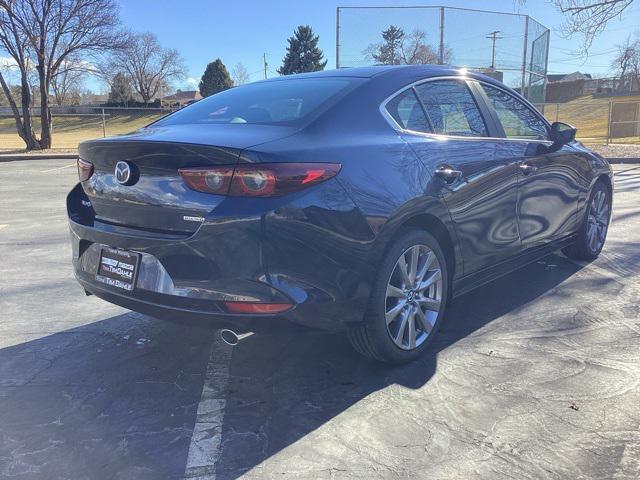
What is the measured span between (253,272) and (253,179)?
41cm

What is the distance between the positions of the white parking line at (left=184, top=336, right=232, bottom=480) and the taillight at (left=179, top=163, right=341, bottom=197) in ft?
3.50

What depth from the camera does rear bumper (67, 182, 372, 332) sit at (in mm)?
2523

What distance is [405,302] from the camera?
3178 millimetres

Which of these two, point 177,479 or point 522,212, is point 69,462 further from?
point 522,212

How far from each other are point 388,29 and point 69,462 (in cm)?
1794

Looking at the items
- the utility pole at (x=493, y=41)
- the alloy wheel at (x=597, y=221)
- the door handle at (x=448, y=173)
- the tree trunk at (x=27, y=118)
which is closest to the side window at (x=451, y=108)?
the door handle at (x=448, y=173)

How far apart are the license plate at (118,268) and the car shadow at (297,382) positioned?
78 cm

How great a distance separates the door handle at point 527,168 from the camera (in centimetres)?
401

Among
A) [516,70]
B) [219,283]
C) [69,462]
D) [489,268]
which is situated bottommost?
[69,462]

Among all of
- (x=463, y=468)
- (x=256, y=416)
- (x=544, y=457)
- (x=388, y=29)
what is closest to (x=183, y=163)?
(x=256, y=416)

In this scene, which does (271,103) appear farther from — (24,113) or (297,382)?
(24,113)

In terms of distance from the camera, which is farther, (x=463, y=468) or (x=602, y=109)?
(x=602, y=109)

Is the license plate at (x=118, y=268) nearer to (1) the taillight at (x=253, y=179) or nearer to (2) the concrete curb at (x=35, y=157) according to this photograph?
(1) the taillight at (x=253, y=179)

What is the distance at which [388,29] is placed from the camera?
18.2 m
